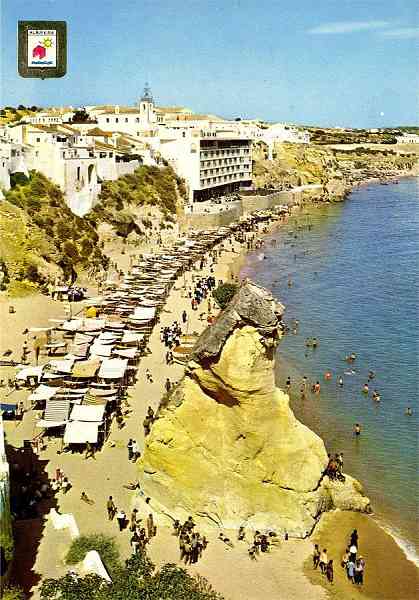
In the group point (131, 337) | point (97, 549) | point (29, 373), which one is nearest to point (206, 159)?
point (131, 337)

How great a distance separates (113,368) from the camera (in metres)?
26.5

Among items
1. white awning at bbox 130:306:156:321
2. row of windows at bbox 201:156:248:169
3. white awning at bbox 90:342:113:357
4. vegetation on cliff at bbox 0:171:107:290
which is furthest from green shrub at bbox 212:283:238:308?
row of windows at bbox 201:156:248:169

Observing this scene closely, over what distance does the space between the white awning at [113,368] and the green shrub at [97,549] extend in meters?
9.81

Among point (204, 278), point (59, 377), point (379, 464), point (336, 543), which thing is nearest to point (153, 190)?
point (204, 278)

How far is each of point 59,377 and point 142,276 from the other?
18.5 metres

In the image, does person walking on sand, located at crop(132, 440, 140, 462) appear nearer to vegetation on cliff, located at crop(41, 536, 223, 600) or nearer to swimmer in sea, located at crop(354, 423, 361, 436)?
vegetation on cliff, located at crop(41, 536, 223, 600)

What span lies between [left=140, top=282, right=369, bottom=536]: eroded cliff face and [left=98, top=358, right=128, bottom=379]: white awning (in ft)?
27.9

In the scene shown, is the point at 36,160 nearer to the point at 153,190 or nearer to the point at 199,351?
the point at 153,190

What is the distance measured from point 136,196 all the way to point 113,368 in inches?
1458

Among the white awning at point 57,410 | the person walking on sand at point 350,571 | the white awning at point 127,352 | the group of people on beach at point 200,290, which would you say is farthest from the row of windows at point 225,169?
the person walking on sand at point 350,571

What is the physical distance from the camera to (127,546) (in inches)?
639

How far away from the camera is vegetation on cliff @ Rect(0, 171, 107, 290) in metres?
40.8

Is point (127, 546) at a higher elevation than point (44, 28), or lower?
lower

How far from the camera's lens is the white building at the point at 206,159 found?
7431 cm
